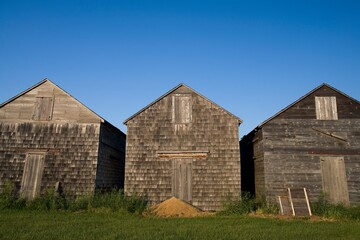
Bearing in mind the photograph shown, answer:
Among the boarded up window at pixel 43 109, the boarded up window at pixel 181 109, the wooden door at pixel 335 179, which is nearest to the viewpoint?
the wooden door at pixel 335 179

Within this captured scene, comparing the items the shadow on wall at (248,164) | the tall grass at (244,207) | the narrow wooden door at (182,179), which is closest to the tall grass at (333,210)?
the tall grass at (244,207)

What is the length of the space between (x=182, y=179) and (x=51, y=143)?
7608 mm

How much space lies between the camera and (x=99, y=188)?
623 inches

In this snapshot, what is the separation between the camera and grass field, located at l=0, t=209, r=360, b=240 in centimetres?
855

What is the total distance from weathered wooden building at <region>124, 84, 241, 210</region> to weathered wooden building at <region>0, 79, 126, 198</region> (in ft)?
6.32

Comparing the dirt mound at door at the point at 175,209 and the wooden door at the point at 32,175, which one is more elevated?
the wooden door at the point at 32,175

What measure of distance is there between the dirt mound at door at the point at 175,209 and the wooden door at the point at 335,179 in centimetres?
697

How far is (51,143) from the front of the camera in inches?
631

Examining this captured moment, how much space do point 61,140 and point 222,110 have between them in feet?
→ 30.4

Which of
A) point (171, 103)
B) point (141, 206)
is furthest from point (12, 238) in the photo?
point (171, 103)

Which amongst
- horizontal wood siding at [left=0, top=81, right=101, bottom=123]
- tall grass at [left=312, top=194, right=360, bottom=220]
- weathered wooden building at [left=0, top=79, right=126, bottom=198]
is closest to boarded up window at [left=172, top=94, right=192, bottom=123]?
weathered wooden building at [left=0, top=79, right=126, bottom=198]

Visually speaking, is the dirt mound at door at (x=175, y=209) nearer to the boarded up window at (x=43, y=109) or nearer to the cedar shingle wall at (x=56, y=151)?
the cedar shingle wall at (x=56, y=151)

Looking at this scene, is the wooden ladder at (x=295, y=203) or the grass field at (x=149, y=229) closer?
the grass field at (x=149, y=229)

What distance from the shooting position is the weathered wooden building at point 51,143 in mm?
15414
